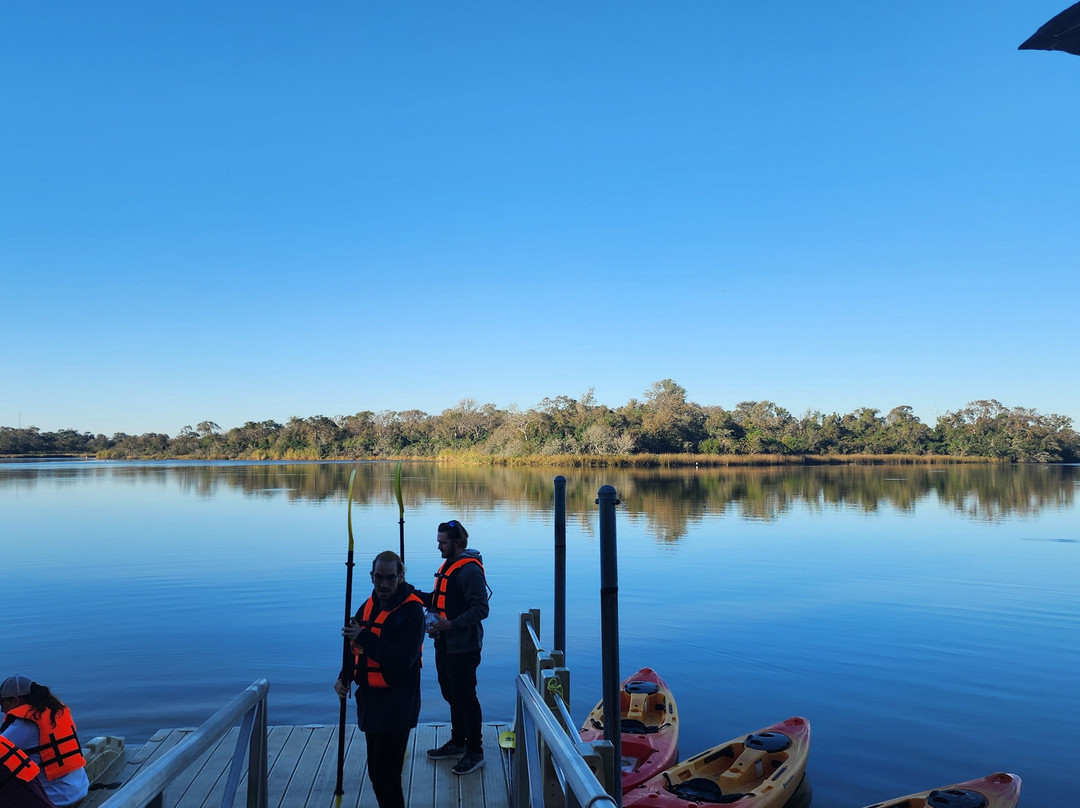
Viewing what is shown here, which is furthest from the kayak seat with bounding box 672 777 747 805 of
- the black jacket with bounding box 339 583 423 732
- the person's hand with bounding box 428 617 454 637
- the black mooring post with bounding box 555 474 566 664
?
the black jacket with bounding box 339 583 423 732

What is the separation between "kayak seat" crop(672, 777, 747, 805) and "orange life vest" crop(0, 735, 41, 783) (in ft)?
12.9

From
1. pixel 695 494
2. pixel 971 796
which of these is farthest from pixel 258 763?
pixel 695 494

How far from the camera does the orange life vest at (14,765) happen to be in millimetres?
3807

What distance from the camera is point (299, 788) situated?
5121mm

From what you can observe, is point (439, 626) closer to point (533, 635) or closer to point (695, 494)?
point (533, 635)

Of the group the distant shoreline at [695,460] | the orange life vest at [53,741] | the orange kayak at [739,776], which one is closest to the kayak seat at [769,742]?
the orange kayak at [739,776]

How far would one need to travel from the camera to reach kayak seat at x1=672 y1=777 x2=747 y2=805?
5.37m

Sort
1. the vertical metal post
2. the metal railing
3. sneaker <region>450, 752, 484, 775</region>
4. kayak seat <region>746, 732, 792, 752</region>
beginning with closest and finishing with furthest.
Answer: the metal railing, the vertical metal post, sneaker <region>450, 752, 484, 775</region>, kayak seat <region>746, 732, 792, 752</region>

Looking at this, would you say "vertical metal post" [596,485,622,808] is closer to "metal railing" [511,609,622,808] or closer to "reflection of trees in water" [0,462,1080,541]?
"metal railing" [511,609,622,808]

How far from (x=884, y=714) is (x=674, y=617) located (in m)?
4.71

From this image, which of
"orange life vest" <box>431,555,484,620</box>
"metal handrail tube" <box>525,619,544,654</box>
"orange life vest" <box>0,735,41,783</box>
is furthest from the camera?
"metal handrail tube" <box>525,619,544,654</box>

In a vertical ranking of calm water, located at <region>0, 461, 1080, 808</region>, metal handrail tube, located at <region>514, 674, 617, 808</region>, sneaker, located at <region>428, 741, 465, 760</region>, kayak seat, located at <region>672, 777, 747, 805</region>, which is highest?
metal handrail tube, located at <region>514, 674, 617, 808</region>

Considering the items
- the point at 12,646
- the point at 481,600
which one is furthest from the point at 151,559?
the point at 481,600

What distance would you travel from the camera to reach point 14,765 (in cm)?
384
